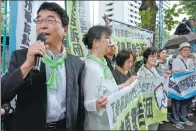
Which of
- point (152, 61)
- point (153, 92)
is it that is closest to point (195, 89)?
point (152, 61)

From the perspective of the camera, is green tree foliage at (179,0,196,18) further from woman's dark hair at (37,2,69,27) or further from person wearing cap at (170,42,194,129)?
woman's dark hair at (37,2,69,27)

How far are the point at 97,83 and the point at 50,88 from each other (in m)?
0.31

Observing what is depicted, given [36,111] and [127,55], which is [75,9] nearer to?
[127,55]

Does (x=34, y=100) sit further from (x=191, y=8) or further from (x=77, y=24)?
(x=77, y=24)

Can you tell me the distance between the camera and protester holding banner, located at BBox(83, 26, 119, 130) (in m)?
1.36

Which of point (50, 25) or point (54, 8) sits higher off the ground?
point (54, 8)

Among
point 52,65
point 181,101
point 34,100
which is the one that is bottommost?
point 181,101

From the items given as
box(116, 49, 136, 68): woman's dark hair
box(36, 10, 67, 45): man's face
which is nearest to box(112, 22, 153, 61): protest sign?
box(116, 49, 136, 68): woman's dark hair

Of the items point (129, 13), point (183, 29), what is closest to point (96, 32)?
point (183, 29)

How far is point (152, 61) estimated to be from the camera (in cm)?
389

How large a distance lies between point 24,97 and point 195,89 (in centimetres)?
329

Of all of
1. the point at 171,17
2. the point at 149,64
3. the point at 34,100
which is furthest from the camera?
the point at 171,17

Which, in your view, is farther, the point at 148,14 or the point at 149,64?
the point at 148,14

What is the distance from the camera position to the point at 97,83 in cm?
153
